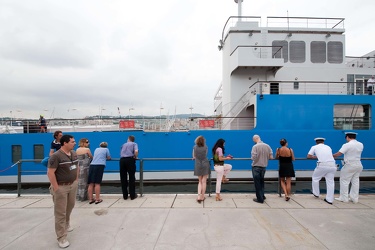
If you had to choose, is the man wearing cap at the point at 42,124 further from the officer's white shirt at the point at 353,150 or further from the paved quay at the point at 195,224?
the officer's white shirt at the point at 353,150

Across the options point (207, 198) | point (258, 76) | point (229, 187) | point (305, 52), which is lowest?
point (229, 187)

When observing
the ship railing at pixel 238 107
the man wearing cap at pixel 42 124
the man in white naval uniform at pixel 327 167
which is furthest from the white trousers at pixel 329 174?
the man wearing cap at pixel 42 124

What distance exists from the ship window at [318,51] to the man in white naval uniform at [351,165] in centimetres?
976

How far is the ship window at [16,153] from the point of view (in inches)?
426

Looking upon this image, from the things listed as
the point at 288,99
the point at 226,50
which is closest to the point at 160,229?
the point at 288,99

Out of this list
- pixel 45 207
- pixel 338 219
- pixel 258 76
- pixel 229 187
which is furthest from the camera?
pixel 258 76

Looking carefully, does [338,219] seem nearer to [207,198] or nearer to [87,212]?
[207,198]

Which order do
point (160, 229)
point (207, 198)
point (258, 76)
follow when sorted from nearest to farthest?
point (160, 229) → point (207, 198) → point (258, 76)

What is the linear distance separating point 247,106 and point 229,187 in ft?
15.4

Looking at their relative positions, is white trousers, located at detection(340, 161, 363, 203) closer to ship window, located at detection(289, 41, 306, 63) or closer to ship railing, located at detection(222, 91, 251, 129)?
ship railing, located at detection(222, 91, 251, 129)

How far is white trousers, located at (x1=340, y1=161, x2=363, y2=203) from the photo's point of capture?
5.33 meters

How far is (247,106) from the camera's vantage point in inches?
482

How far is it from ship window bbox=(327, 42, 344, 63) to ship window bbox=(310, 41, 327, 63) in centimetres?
35

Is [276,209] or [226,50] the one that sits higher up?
[226,50]
